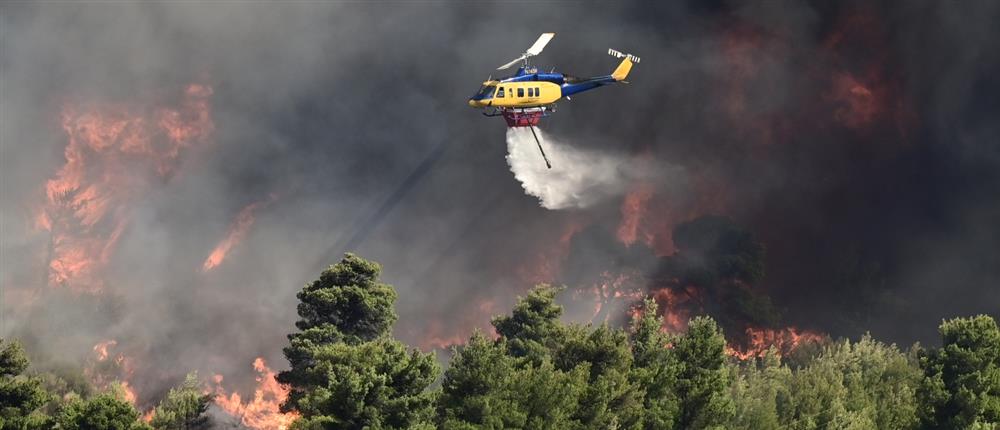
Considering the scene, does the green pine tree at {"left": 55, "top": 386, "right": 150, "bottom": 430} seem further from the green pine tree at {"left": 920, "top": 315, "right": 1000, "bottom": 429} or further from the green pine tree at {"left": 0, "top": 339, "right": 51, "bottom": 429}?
the green pine tree at {"left": 920, "top": 315, "right": 1000, "bottom": 429}

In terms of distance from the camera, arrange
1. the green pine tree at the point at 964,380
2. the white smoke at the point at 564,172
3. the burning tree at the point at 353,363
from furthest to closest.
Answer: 1. the white smoke at the point at 564,172
2. the green pine tree at the point at 964,380
3. the burning tree at the point at 353,363

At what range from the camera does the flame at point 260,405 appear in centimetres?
12888

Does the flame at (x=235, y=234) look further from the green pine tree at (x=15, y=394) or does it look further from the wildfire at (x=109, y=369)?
the green pine tree at (x=15, y=394)

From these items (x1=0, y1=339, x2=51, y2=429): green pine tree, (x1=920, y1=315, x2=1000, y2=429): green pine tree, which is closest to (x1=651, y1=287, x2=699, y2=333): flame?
(x1=920, y1=315, x2=1000, y2=429): green pine tree

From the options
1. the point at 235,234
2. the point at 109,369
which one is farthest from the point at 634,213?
the point at 109,369

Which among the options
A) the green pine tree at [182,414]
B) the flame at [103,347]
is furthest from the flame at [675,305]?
the green pine tree at [182,414]

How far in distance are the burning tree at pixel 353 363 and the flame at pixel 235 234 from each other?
38874 millimetres

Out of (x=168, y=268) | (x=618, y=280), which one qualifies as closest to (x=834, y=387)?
(x=618, y=280)

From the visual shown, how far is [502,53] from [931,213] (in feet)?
150

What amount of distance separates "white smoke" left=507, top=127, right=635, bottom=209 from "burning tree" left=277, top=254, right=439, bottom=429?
37.5m

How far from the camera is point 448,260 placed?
145500mm

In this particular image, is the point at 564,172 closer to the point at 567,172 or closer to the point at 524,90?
the point at 567,172

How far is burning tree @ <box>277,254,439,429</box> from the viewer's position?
83.9 m

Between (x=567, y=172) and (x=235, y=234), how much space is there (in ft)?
103
